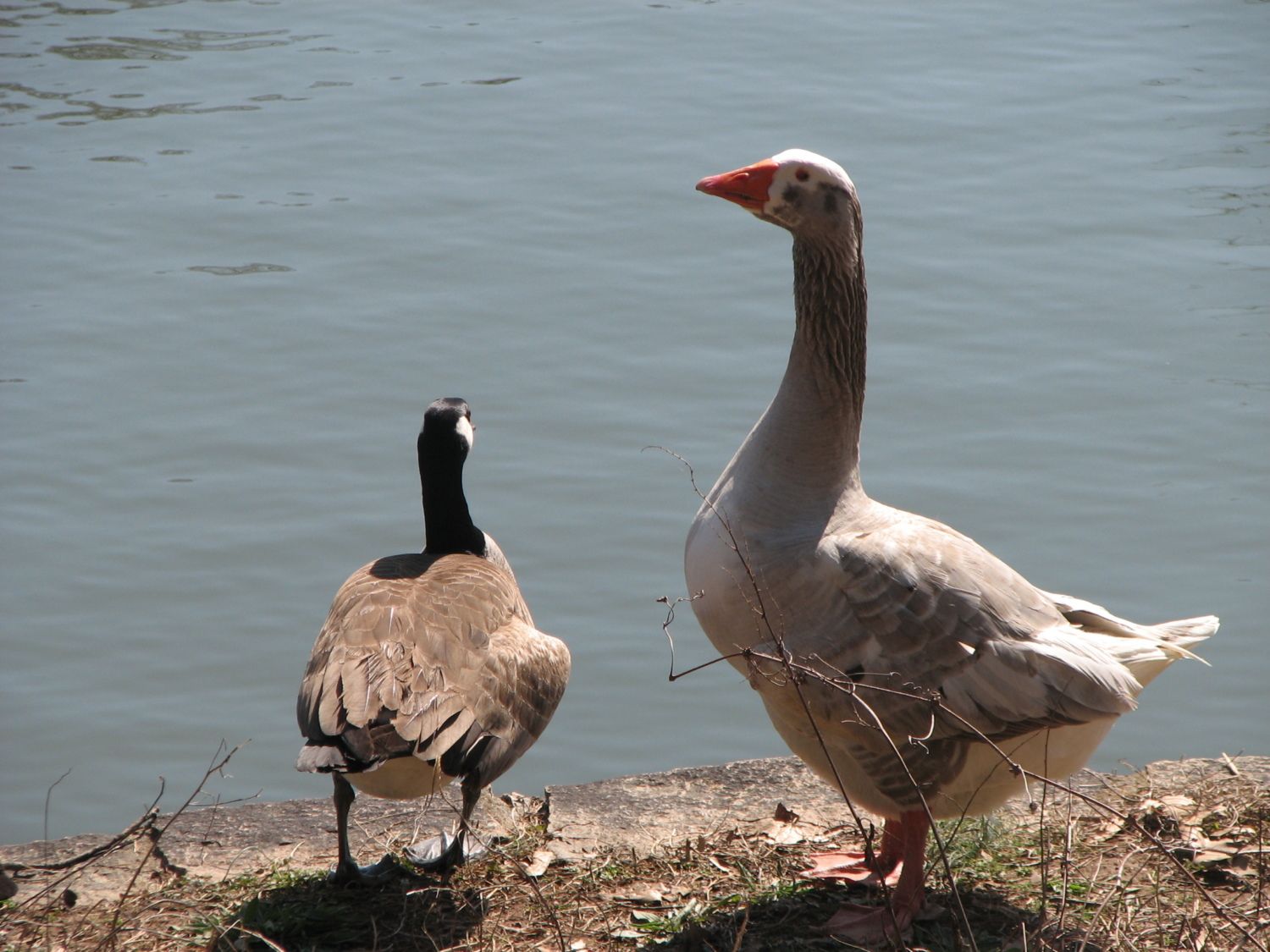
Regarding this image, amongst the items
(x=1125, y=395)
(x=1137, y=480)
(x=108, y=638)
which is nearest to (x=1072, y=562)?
(x=1137, y=480)

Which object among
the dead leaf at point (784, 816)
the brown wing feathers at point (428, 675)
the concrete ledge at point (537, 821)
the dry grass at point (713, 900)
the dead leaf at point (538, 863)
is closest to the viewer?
the dry grass at point (713, 900)

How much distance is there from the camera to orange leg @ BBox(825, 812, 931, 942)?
4.45m

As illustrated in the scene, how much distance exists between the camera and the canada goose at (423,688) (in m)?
4.53

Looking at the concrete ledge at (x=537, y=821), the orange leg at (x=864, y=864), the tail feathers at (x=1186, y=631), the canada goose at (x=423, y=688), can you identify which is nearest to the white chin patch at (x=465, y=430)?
the canada goose at (x=423, y=688)

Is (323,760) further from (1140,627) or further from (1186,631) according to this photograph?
(1186,631)

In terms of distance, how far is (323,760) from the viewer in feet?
14.1

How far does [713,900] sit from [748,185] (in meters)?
2.26

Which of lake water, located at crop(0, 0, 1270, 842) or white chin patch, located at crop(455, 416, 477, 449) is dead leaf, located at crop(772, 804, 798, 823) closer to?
lake water, located at crop(0, 0, 1270, 842)

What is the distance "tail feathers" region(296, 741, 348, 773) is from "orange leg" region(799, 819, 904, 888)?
1579mm

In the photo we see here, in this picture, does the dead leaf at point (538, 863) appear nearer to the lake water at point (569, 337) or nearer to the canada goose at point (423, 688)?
the canada goose at point (423, 688)

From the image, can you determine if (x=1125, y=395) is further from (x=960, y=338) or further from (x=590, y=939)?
(x=590, y=939)

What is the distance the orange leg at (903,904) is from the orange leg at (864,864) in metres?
0.21

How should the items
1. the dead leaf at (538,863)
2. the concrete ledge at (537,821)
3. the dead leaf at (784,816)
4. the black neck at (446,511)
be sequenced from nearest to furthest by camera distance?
the dead leaf at (538,863)
the concrete ledge at (537,821)
the dead leaf at (784,816)
the black neck at (446,511)

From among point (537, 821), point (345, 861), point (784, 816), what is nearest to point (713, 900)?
point (784, 816)
